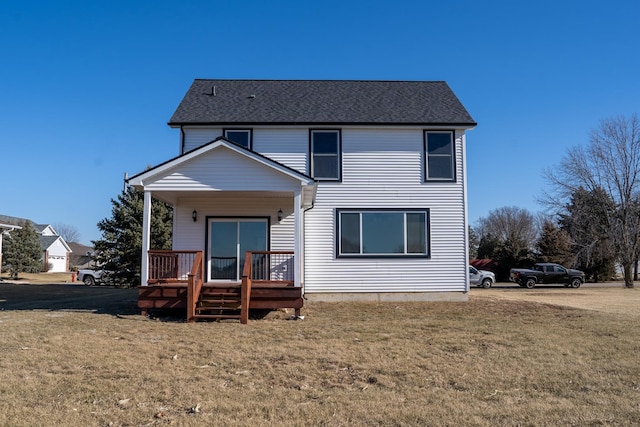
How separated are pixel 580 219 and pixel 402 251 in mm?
24432

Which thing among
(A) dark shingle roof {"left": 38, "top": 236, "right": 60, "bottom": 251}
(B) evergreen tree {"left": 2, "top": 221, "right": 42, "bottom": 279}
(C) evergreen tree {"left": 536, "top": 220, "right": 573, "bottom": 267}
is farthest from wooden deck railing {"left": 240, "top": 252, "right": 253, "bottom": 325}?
(A) dark shingle roof {"left": 38, "top": 236, "right": 60, "bottom": 251}

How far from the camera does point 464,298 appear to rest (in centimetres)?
1482

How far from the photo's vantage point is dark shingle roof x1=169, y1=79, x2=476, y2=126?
15133 mm

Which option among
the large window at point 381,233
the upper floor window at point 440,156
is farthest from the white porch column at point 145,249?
the upper floor window at point 440,156

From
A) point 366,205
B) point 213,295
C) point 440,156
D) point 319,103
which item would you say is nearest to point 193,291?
point 213,295

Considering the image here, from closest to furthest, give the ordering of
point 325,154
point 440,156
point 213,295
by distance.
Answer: point 213,295 < point 325,154 < point 440,156

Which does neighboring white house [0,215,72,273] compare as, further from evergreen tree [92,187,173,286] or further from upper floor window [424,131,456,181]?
upper floor window [424,131,456,181]

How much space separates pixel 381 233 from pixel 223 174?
17.8 ft

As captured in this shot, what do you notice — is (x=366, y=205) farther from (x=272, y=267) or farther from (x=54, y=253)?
(x=54, y=253)

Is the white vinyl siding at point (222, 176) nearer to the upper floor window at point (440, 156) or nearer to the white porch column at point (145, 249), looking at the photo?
the white porch column at point (145, 249)

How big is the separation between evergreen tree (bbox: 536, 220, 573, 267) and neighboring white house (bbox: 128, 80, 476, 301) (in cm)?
2727

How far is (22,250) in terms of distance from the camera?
140 feet

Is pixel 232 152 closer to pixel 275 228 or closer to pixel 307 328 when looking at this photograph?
pixel 275 228

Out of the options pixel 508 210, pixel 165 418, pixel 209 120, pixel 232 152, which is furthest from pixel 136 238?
pixel 508 210
